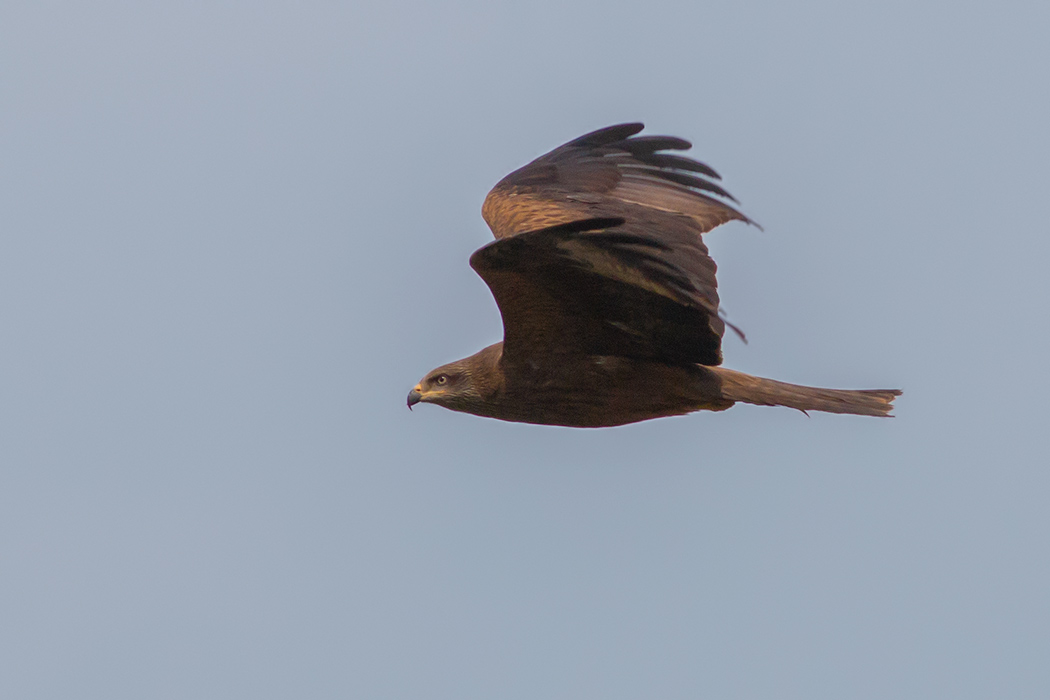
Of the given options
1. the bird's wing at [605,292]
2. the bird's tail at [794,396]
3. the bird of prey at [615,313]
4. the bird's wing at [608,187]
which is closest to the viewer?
the bird's wing at [605,292]

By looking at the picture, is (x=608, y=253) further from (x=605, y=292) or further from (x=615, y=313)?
(x=615, y=313)

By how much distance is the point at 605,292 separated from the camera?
8180 millimetres

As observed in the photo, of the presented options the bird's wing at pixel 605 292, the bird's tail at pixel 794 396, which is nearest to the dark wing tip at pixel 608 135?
the bird's wing at pixel 605 292

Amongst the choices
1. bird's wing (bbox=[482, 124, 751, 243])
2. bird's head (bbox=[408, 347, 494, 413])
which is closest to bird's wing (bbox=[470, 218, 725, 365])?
bird's head (bbox=[408, 347, 494, 413])

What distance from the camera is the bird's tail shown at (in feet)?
29.8

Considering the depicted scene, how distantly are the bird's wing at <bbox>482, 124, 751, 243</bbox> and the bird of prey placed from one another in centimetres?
1

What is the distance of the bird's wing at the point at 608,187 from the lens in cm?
993

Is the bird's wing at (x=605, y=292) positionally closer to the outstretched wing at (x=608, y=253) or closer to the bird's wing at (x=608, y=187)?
the outstretched wing at (x=608, y=253)

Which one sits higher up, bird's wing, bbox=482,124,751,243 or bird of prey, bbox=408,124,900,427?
bird's wing, bbox=482,124,751,243

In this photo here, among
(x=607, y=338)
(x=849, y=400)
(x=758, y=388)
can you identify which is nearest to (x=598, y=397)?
(x=607, y=338)

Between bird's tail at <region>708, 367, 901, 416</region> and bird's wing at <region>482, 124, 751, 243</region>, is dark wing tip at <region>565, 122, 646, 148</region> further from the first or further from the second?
bird's tail at <region>708, 367, 901, 416</region>

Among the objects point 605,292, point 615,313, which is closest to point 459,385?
point 615,313

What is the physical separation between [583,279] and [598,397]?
3.78ft

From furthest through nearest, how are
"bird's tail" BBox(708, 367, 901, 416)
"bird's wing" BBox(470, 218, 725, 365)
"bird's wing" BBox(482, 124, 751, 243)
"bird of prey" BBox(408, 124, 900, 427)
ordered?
"bird's wing" BBox(482, 124, 751, 243) < "bird's tail" BBox(708, 367, 901, 416) < "bird of prey" BBox(408, 124, 900, 427) < "bird's wing" BBox(470, 218, 725, 365)
